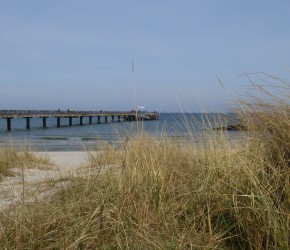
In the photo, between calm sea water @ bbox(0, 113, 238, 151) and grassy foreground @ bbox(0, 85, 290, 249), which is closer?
grassy foreground @ bbox(0, 85, 290, 249)

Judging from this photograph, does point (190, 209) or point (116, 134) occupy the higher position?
point (116, 134)

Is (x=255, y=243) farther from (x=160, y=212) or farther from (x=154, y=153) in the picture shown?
(x=154, y=153)

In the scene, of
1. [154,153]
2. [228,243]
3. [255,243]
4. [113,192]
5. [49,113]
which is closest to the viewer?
[255,243]

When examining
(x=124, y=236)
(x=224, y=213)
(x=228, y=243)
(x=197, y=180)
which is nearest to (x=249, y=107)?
(x=197, y=180)

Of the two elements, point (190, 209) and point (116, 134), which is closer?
point (190, 209)

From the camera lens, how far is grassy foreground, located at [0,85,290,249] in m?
2.23

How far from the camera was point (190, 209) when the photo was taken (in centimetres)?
265

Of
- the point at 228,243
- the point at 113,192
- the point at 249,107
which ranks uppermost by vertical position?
the point at 249,107

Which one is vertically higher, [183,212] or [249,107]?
[249,107]

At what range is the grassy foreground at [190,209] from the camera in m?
2.23

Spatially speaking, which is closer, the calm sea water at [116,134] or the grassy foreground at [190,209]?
the grassy foreground at [190,209]

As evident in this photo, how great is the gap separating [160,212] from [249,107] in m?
1.26

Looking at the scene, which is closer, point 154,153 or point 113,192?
point 113,192

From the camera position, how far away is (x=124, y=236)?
2.33 metres
